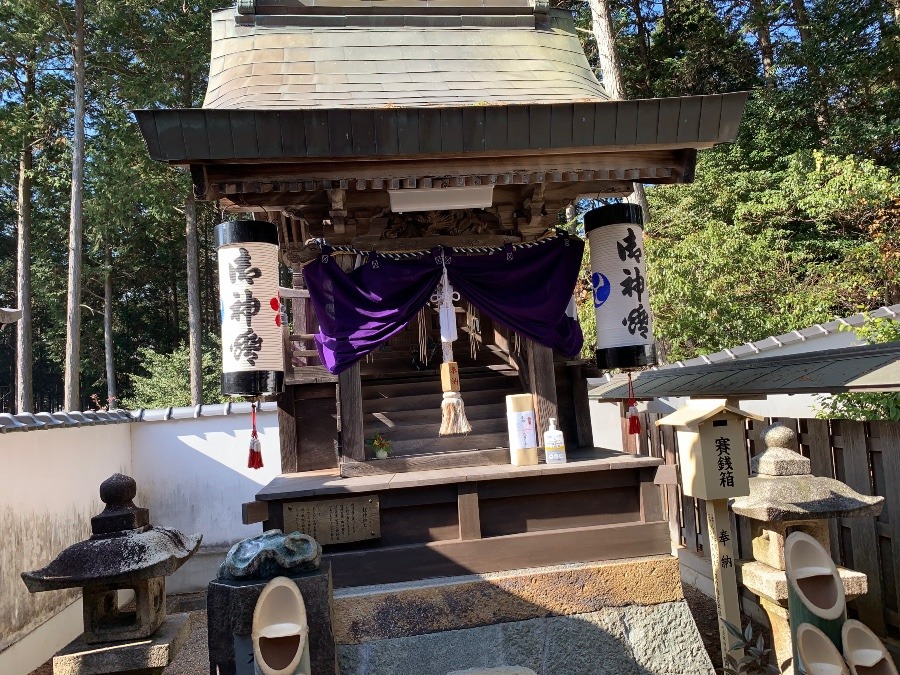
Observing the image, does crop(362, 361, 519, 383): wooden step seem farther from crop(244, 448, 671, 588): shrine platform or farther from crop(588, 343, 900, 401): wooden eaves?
crop(588, 343, 900, 401): wooden eaves

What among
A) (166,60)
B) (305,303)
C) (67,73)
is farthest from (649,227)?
(67,73)

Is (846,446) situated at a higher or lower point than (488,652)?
higher

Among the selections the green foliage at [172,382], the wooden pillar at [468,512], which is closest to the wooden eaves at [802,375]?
the wooden pillar at [468,512]

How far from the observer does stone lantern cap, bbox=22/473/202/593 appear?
3209 mm

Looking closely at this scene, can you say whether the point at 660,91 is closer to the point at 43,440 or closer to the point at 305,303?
the point at 305,303

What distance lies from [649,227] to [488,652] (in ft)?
30.8

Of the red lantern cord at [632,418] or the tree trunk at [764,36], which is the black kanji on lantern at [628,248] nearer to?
the red lantern cord at [632,418]

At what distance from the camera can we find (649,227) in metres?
12.2

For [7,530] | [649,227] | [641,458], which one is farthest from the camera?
[649,227]

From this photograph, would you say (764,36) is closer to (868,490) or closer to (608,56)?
(608,56)

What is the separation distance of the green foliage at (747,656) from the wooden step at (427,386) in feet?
9.74

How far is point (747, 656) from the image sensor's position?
147 inches

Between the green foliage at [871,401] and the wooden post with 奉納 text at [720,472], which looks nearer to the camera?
the wooden post with 奉納 text at [720,472]

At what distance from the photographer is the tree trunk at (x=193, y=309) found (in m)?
17.8
